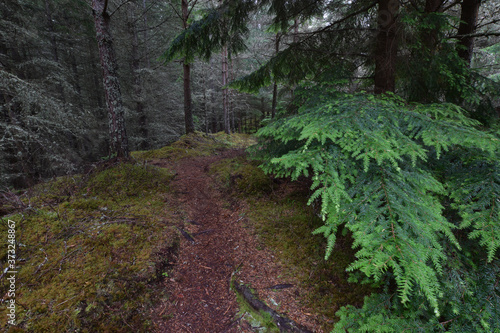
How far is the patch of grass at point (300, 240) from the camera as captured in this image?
296cm

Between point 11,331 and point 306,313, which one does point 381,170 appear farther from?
point 11,331

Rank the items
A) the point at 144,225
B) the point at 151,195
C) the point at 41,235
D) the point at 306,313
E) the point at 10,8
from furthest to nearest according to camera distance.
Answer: the point at 10,8
the point at 151,195
the point at 144,225
the point at 41,235
the point at 306,313

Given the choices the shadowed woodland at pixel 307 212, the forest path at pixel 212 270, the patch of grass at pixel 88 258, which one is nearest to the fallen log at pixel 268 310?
the shadowed woodland at pixel 307 212

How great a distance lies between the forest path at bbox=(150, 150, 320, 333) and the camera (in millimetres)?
2945

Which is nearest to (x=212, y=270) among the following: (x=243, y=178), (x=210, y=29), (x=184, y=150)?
(x=243, y=178)

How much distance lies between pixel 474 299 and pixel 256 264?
279cm

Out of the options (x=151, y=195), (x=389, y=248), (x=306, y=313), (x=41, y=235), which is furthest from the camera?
(x=151, y=195)

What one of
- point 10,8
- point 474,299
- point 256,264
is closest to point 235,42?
point 256,264

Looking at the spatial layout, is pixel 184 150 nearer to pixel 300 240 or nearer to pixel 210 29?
pixel 210 29

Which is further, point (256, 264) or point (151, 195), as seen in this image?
point (151, 195)

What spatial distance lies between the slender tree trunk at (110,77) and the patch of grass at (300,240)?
3.58 metres

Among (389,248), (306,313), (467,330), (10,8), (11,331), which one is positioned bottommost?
(306,313)

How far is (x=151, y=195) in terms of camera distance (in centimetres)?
570

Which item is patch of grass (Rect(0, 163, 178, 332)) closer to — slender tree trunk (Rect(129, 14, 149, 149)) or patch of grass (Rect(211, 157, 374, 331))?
patch of grass (Rect(211, 157, 374, 331))
